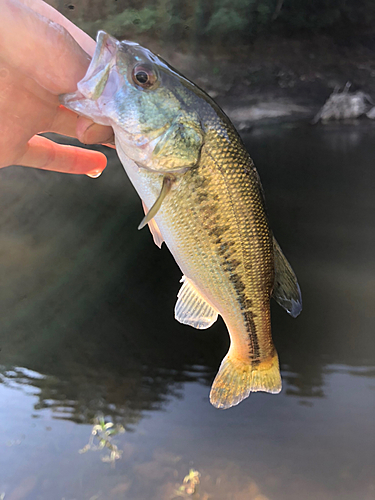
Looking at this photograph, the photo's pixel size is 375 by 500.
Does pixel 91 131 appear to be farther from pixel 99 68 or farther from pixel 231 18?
pixel 231 18

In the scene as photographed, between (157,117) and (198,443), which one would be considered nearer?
(157,117)

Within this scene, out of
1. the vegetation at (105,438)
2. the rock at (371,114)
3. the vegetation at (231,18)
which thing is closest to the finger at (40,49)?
the vegetation at (231,18)

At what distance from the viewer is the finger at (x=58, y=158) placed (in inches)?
29.1

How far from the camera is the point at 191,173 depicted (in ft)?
1.53

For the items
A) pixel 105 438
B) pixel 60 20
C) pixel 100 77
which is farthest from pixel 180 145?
pixel 105 438

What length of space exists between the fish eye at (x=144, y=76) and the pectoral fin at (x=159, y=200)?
0.15m

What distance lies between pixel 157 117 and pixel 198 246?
0.23 metres

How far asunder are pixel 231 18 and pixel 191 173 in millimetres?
1361

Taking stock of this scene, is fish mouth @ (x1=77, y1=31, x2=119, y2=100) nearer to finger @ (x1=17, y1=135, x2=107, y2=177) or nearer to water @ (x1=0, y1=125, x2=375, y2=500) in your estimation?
finger @ (x1=17, y1=135, x2=107, y2=177)

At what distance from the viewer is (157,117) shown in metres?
0.44

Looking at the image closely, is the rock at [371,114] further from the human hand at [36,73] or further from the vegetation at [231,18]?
the human hand at [36,73]

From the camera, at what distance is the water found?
1152 mm

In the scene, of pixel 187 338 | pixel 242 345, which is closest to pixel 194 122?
pixel 242 345

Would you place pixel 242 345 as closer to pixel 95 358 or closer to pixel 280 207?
pixel 95 358
